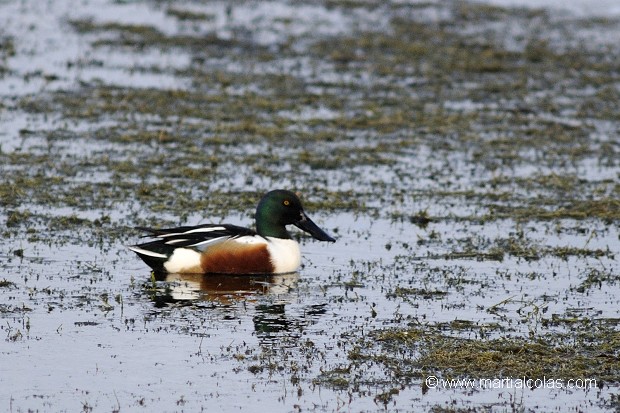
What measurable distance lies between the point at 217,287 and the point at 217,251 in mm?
478

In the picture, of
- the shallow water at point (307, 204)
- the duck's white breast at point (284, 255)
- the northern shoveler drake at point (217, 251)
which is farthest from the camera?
the duck's white breast at point (284, 255)

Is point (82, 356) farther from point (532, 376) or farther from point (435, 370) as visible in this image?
point (532, 376)

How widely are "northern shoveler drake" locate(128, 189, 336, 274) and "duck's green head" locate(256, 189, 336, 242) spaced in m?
0.15

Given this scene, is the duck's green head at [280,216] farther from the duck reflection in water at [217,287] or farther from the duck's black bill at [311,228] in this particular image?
the duck reflection in water at [217,287]

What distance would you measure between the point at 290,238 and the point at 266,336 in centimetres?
253

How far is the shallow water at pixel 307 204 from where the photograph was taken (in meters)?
7.51

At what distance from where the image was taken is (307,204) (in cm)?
1260

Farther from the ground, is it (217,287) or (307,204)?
(307,204)

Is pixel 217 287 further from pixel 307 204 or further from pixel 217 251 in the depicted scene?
pixel 307 204

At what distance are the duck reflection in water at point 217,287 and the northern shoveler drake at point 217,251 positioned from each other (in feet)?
0.21

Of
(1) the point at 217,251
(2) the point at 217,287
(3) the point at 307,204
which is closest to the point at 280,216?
(1) the point at 217,251

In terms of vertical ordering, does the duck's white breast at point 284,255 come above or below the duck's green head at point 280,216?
below

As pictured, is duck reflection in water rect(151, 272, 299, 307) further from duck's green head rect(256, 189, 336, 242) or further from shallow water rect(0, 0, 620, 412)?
duck's green head rect(256, 189, 336, 242)

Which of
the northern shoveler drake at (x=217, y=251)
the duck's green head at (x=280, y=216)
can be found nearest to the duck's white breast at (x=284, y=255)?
the northern shoveler drake at (x=217, y=251)
